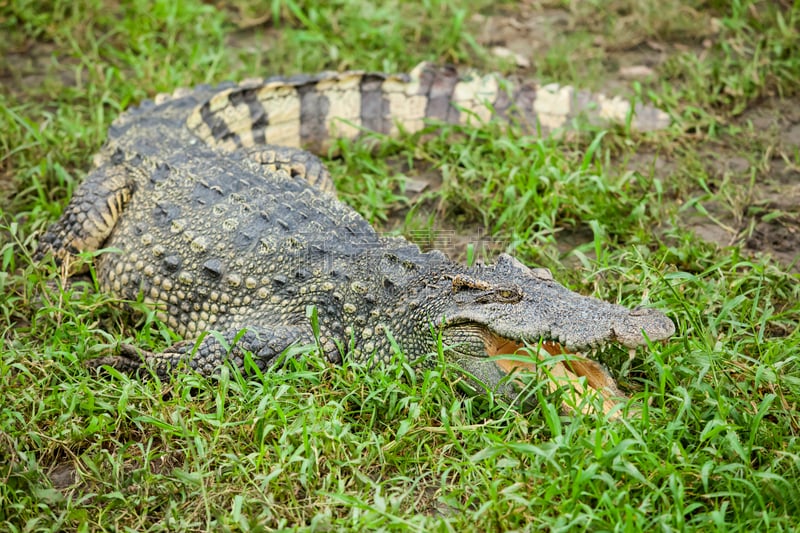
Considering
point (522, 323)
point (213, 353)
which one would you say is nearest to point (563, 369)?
point (522, 323)

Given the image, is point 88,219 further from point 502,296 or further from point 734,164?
point 734,164

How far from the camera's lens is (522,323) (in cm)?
397

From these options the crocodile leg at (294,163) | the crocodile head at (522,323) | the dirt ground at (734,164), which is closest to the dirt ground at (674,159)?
the dirt ground at (734,164)

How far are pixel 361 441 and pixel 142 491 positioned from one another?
3.28 feet

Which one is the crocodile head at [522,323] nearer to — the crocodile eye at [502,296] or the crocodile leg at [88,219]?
the crocodile eye at [502,296]

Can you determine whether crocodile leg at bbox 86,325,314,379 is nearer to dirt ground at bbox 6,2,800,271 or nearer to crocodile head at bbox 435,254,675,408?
crocodile head at bbox 435,254,675,408

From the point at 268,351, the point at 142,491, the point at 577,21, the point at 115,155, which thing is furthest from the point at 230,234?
the point at 577,21

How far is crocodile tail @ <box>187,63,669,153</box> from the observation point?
6168 millimetres

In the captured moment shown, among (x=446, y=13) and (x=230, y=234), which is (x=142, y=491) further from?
(x=446, y=13)

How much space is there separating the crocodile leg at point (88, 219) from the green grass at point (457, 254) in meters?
0.17

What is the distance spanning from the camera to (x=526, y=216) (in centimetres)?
551

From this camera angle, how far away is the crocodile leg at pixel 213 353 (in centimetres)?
436

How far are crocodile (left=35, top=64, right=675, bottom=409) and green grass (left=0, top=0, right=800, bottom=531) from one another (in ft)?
0.62

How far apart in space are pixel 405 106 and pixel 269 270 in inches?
89.0
